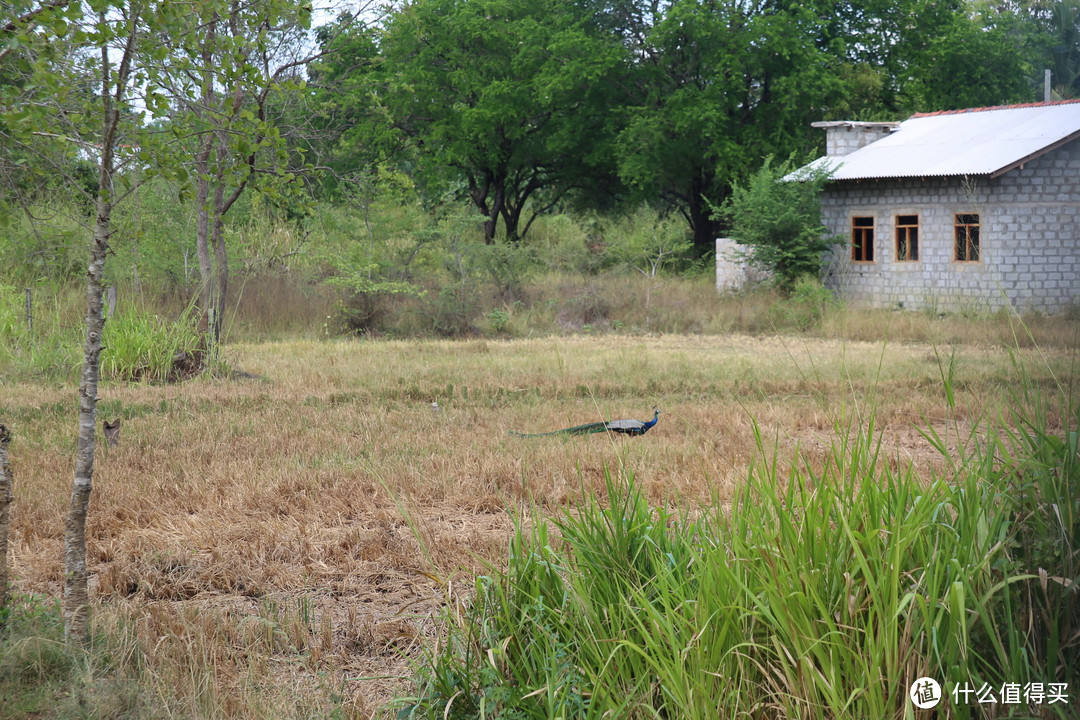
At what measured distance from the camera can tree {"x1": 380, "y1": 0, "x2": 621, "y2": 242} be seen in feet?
86.5

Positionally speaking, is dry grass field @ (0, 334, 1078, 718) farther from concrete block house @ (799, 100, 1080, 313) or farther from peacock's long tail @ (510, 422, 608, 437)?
concrete block house @ (799, 100, 1080, 313)

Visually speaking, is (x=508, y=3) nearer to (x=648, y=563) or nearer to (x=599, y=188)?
(x=599, y=188)

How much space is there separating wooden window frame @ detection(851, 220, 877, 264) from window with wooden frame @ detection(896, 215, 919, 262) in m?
0.60

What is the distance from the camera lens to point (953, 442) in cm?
719

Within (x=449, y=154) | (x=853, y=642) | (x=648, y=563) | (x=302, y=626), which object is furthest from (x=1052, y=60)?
(x=449, y=154)

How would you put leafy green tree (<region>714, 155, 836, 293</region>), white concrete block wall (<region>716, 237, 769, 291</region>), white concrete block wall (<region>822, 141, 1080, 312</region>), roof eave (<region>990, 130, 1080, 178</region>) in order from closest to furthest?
1. roof eave (<region>990, 130, 1080, 178</region>)
2. white concrete block wall (<region>822, 141, 1080, 312</region>)
3. leafy green tree (<region>714, 155, 836, 293</region>)
4. white concrete block wall (<region>716, 237, 769, 291</region>)

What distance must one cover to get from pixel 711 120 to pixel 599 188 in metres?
7.36

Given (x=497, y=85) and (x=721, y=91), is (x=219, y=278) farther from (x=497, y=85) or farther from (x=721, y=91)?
(x=721, y=91)

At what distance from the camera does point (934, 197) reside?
67.7ft

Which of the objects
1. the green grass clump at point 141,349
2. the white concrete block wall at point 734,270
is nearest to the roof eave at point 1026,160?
the white concrete block wall at point 734,270

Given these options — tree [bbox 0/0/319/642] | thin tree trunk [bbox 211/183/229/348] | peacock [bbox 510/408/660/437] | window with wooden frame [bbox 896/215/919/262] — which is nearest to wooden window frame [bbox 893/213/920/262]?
window with wooden frame [bbox 896/215/919/262]

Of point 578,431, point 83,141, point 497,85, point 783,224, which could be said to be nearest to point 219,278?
point 578,431

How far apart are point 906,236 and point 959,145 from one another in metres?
2.27
